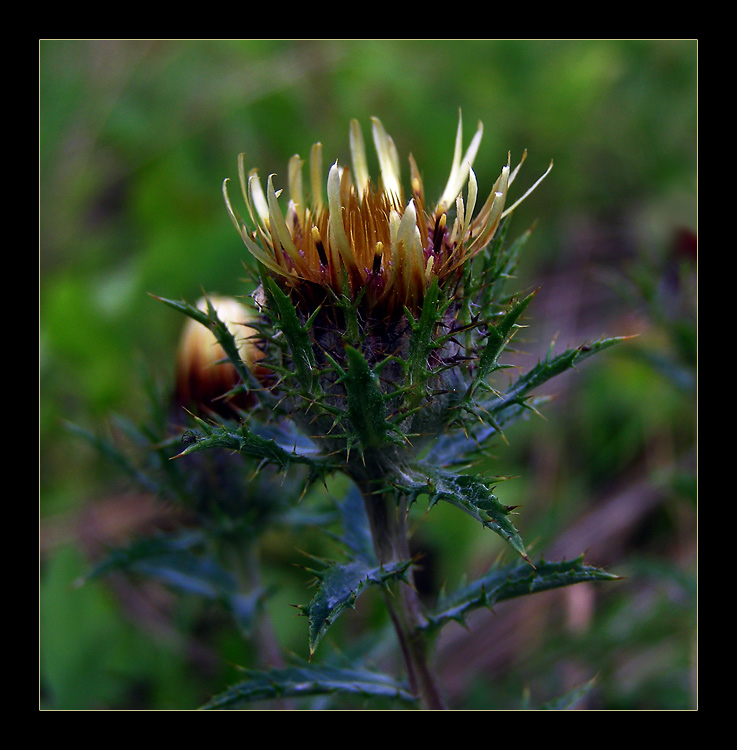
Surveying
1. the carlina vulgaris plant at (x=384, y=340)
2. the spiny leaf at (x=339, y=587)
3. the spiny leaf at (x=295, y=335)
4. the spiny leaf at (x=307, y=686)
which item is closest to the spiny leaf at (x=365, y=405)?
the carlina vulgaris plant at (x=384, y=340)

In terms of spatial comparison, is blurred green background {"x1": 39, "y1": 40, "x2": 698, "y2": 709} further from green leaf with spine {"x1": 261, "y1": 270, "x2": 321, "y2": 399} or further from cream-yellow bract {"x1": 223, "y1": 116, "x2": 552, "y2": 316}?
green leaf with spine {"x1": 261, "y1": 270, "x2": 321, "y2": 399}

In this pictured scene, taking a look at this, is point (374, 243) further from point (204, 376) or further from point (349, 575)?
point (204, 376)

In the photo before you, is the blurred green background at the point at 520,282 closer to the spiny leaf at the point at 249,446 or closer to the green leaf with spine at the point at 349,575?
the green leaf with spine at the point at 349,575

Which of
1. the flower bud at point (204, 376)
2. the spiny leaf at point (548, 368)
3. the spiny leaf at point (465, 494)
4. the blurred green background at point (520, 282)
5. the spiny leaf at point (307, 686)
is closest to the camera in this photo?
the spiny leaf at point (465, 494)

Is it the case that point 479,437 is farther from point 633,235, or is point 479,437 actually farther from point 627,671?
point 633,235

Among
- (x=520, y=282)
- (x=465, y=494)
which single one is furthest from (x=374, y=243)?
(x=520, y=282)

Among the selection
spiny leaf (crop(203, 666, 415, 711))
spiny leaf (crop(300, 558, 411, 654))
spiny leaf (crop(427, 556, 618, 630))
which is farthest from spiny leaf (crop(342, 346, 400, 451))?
spiny leaf (crop(203, 666, 415, 711))
